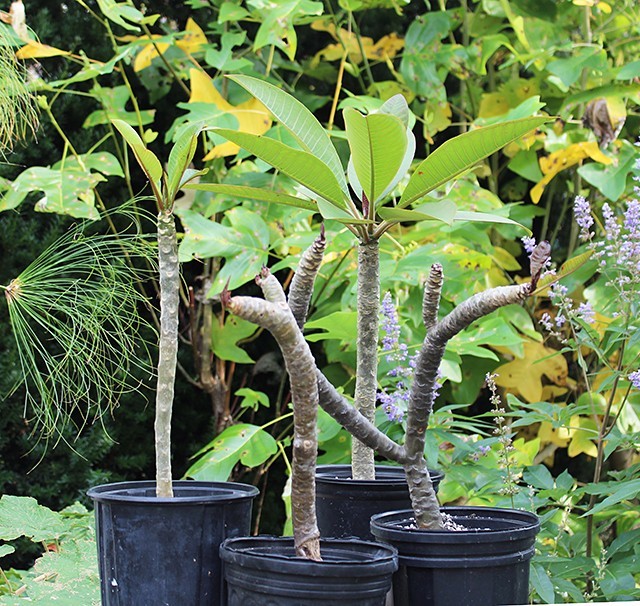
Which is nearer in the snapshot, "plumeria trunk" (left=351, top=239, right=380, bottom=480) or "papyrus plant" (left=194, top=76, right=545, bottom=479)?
"papyrus plant" (left=194, top=76, right=545, bottom=479)

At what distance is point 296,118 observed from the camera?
900mm

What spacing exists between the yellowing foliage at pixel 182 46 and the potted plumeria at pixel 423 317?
3.65ft

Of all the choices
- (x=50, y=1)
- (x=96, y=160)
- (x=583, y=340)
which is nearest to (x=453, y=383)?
(x=583, y=340)

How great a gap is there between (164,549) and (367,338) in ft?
1.13

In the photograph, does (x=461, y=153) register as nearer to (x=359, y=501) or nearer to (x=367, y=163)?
(x=367, y=163)

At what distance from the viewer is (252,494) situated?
90cm

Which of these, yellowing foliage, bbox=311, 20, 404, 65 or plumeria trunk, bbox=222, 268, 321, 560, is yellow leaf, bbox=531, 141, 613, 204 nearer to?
yellowing foliage, bbox=311, 20, 404, 65

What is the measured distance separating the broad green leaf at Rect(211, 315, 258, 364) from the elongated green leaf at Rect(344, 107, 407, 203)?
107cm

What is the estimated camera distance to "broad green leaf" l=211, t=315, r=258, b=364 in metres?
1.90

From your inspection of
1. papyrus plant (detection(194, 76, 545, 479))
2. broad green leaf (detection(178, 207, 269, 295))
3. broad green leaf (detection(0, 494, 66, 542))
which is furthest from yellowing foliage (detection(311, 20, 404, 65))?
broad green leaf (detection(0, 494, 66, 542))

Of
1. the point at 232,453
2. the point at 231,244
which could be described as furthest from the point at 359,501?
the point at 231,244

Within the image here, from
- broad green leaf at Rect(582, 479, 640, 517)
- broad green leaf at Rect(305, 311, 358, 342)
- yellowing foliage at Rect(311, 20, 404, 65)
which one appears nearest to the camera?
broad green leaf at Rect(582, 479, 640, 517)

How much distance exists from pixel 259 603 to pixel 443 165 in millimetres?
443

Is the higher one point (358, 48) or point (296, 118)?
point (358, 48)
